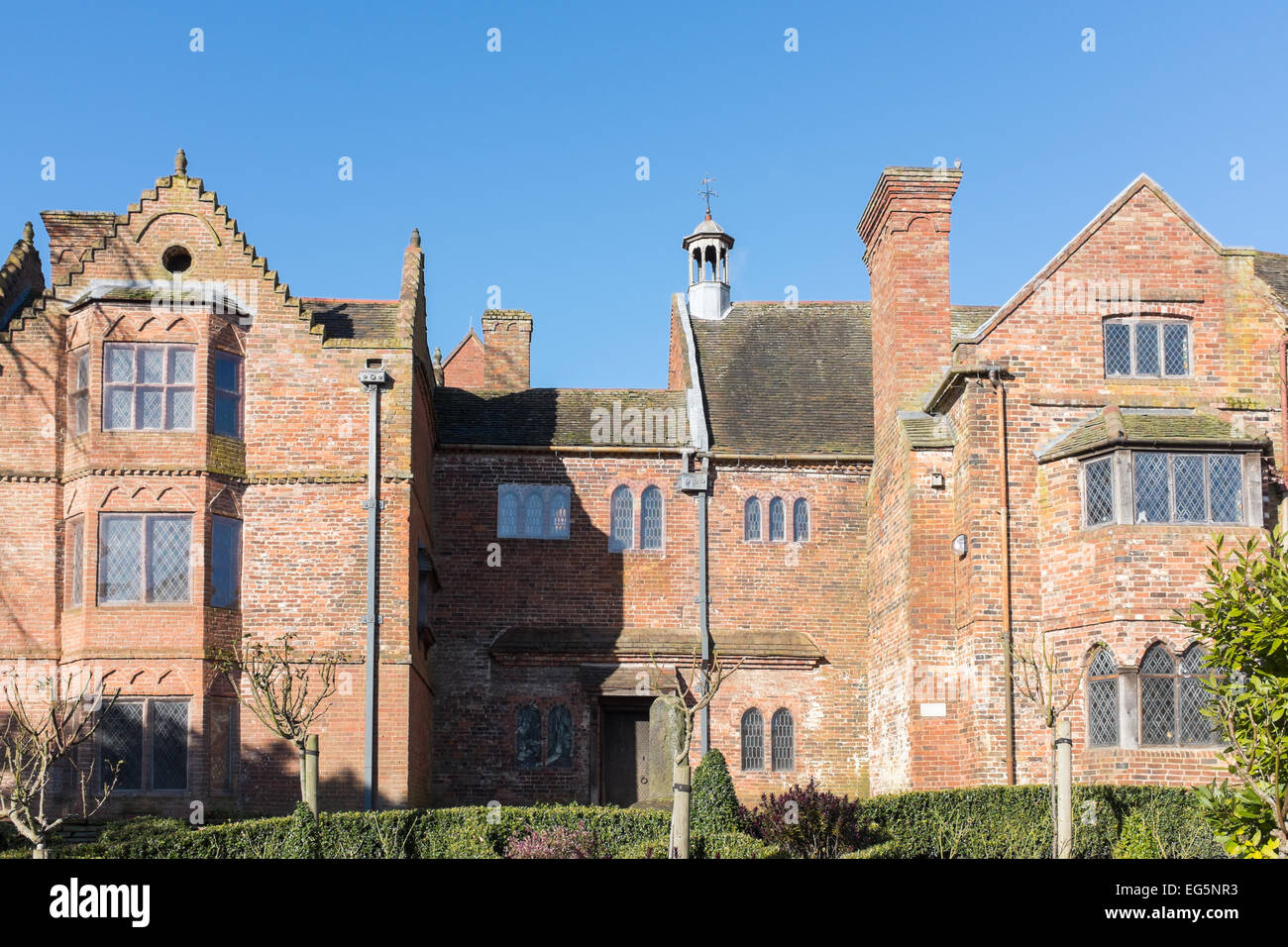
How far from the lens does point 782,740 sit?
3111 cm

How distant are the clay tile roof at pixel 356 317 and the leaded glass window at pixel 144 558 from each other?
461 cm

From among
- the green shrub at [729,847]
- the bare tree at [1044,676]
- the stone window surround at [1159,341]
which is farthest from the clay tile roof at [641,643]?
the green shrub at [729,847]

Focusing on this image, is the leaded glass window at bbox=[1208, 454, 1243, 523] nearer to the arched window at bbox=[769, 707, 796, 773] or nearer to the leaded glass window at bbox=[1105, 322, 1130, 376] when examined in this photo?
the leaded glass window at bbox=[1105, 322, 1130, 376]

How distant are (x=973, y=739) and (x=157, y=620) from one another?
45.4 feet

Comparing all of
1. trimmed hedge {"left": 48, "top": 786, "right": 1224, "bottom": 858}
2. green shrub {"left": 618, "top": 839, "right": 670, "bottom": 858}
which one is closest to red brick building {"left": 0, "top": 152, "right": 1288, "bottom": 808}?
trimmed hedge {"left": 48, "top": 786, "right": 1224, "bottom": 858}

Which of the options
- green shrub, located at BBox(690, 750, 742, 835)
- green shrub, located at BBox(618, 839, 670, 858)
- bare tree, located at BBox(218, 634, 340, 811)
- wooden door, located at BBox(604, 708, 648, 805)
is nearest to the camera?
green shrub, located at BBox(618, 839, 670, 858)

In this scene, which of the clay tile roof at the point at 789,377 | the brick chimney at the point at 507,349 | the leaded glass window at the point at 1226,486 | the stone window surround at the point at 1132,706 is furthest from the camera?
the brick chimney at the point at 507,349

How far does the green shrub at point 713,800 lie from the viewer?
22875 mm

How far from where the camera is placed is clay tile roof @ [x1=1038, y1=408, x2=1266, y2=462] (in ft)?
81.3

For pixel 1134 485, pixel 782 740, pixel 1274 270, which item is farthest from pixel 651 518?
pixel 1274 270

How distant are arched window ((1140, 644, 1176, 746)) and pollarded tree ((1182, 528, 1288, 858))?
8.83 m

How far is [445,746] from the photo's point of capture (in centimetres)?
3066

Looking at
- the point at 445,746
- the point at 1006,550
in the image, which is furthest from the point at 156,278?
the point at 1006,550

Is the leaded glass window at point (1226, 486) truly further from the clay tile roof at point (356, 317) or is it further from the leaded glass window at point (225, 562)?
the leaded glass window at point (225, 562)
